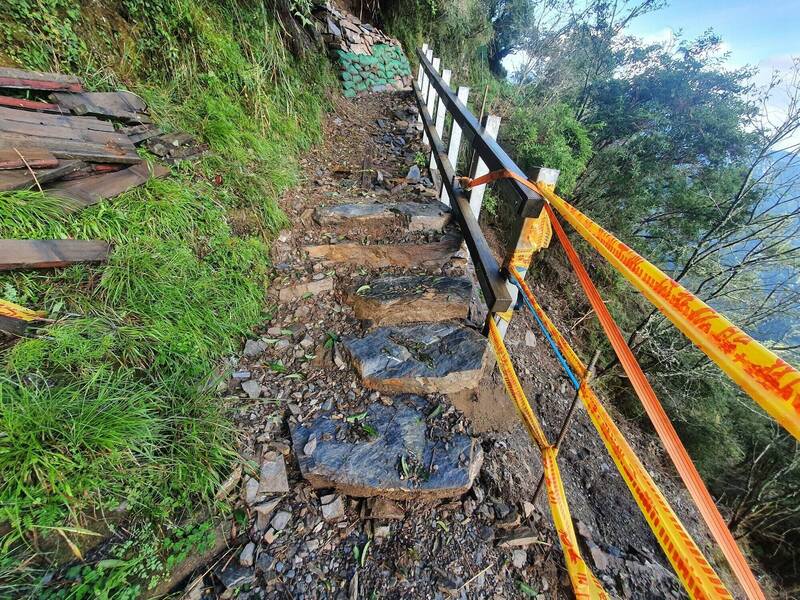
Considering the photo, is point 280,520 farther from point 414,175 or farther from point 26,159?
point 414,175

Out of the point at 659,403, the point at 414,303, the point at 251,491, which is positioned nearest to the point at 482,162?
the point at 414,303

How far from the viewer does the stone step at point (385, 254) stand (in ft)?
9.91

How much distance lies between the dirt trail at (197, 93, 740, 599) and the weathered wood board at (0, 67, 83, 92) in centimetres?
167

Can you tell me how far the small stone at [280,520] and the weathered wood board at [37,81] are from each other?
3054mm

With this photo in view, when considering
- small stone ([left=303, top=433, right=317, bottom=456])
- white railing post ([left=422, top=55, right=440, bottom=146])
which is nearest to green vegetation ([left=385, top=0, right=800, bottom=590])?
white railing post ([left=422, top=55, right=440, bottom=146])

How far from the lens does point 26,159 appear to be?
1.93 meters

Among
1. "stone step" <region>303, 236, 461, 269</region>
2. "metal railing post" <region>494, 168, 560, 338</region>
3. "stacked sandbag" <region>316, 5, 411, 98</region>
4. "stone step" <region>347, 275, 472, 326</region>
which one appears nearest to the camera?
"metal railing post" <region>494, 168, 560, 338</region>

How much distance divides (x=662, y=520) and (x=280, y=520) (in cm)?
156

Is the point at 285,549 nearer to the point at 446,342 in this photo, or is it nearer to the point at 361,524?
the point at 361,524

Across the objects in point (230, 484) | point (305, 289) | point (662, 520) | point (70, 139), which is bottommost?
point (230, 484)

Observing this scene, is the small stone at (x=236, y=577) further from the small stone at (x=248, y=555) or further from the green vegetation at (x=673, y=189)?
the green vegetation at (x=673, y=189)

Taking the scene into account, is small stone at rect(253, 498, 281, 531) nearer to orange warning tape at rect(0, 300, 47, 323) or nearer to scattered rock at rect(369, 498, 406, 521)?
scattered rock at rect(369, 498, 406, 521)

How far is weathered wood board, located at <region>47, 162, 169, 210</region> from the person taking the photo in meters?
2.06

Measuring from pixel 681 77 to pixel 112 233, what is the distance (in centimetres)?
1595
